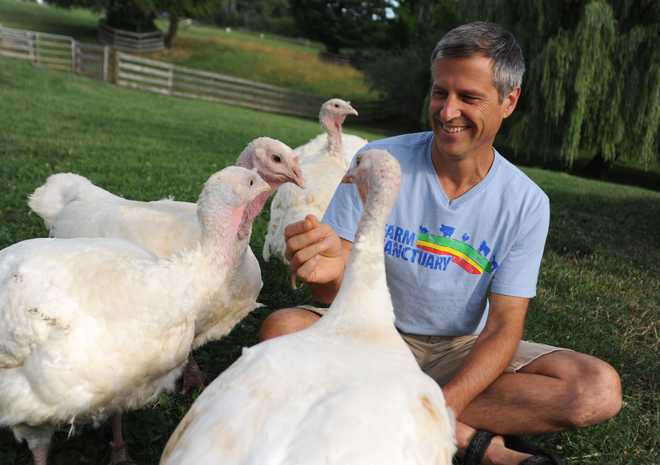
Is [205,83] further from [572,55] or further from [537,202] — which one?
[537,202]

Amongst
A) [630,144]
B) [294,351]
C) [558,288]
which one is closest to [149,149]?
[558,288]

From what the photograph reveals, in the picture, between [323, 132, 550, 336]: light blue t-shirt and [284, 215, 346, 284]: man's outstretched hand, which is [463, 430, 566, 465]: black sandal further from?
[284, 215, 346, 284]: man's outstretched hand

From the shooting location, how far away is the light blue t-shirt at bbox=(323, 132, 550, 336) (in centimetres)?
330

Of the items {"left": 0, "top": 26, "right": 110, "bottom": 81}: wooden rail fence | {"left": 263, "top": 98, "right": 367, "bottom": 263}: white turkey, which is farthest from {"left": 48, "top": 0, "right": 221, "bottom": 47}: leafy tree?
{"left": 263, "top": 98, "right": 367, "bottom": 263}: white turkey

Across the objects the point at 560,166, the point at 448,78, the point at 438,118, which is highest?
the point at 448,78

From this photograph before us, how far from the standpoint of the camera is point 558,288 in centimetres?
602

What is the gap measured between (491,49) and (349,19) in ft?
125

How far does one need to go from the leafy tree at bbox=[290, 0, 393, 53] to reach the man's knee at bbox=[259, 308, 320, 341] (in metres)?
37.4

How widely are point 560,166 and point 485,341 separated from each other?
64.2 ft

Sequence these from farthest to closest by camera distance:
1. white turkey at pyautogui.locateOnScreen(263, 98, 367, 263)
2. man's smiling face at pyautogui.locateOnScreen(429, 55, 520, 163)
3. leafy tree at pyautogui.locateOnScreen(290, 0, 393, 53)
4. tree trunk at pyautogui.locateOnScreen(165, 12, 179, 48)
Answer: leafy tree at pyautogui.locateOnScreen(290, 0, 393, 53), tree trunk at pyautogui.locateOnScreen(165, 12, 179, 48), white turkey at pyautogui.locateOnScreen(263, 98, 367, 263), man's smiling face at pyautogui.locateOnScreen(429, 55, 520, 163)

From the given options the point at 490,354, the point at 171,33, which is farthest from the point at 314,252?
the point at 171,33

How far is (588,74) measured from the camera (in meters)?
14.4

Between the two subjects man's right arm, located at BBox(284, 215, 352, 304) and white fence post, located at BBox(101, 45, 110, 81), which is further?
white fence post, located at BBox(101, 45, 110, 81)

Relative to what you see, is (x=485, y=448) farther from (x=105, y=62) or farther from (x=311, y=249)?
(x=105, y=62)
